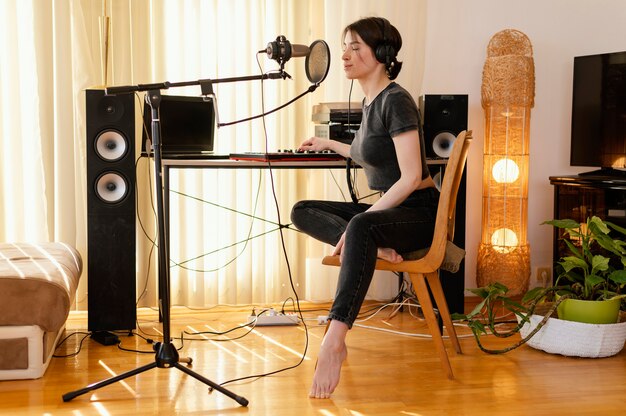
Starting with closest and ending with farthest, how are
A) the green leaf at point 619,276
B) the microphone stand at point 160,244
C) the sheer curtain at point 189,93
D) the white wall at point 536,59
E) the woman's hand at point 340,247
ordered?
the microphone stand at point 160,244 → the woman's hand at point 340,247 → the green leaf at point 619,276 → the sheer curtain at point 189,93 → the white wall at point 536,59

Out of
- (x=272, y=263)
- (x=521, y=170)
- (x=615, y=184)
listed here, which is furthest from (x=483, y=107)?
(x=272, y=263)

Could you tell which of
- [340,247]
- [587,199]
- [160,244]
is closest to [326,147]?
[340,247]

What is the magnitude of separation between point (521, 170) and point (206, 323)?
1587 mm

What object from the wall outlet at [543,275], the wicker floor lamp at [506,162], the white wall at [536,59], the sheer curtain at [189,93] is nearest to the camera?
the sheer curtain at [189,93]

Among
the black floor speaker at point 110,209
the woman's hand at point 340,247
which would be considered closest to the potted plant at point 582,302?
the woman's hand at point 340,247

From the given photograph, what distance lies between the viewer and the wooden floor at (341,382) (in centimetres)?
221

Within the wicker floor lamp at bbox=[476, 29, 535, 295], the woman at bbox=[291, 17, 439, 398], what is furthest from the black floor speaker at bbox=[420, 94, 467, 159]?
the woman at bbox=[291, 17, 439, 398]

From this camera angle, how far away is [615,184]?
3.24m

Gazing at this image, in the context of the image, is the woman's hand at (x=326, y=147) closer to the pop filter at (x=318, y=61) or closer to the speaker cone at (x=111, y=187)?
the pop filter at (x=318, y=61)

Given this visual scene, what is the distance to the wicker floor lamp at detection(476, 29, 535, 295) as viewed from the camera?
3531mm

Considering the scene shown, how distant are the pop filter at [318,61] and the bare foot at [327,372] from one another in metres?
0.89

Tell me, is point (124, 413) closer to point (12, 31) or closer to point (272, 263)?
point (272, 263)

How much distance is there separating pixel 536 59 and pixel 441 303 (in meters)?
1.76

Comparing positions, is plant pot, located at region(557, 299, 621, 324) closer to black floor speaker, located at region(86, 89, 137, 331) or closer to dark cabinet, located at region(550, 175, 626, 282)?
dark cabinet, located at region(550, 175, 626, 282)
